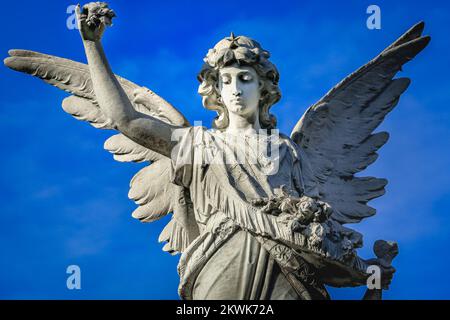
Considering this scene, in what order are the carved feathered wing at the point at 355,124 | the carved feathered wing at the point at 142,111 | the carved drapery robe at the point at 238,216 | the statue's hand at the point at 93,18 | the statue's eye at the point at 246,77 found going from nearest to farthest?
the carved drapery robe at the point at 238,216, the statue's hand at the point at 93,18, the statue's eye at the point at 246,77, the carved feathered wing at the point at 142,111, the carved feathered wing at the point at 355,124

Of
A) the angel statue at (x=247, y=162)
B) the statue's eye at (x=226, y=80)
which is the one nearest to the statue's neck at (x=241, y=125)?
the angel statue at (x=247, y=162)

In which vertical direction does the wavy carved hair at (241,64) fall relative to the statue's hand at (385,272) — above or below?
above

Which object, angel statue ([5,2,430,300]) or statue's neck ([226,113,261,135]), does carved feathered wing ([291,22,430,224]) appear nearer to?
angel statue ([5,2,430,300])

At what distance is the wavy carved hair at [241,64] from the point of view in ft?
69.3

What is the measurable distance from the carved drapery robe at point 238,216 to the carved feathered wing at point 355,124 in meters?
0.92

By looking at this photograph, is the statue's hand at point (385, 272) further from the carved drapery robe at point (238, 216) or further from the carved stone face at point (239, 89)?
Result: the carved stone face at point (239, 89)

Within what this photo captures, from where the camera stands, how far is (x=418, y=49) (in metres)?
22.5

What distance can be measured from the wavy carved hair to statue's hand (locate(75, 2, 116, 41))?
1.68 meters

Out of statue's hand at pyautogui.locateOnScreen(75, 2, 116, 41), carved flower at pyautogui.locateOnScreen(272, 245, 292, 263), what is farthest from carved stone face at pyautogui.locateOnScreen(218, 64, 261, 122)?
carved flower at pyautogui.locateOnScreen(272, 245, 292, 263)

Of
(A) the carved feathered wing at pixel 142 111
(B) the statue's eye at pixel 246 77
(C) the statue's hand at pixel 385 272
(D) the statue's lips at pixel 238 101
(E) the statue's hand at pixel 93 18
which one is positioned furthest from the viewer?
(A) the carved feathered wing at pixel 142 111

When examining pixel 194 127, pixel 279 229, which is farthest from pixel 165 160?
pixel 279 229

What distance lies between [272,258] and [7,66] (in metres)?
4.86

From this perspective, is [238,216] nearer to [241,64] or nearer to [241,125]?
[241,125]
